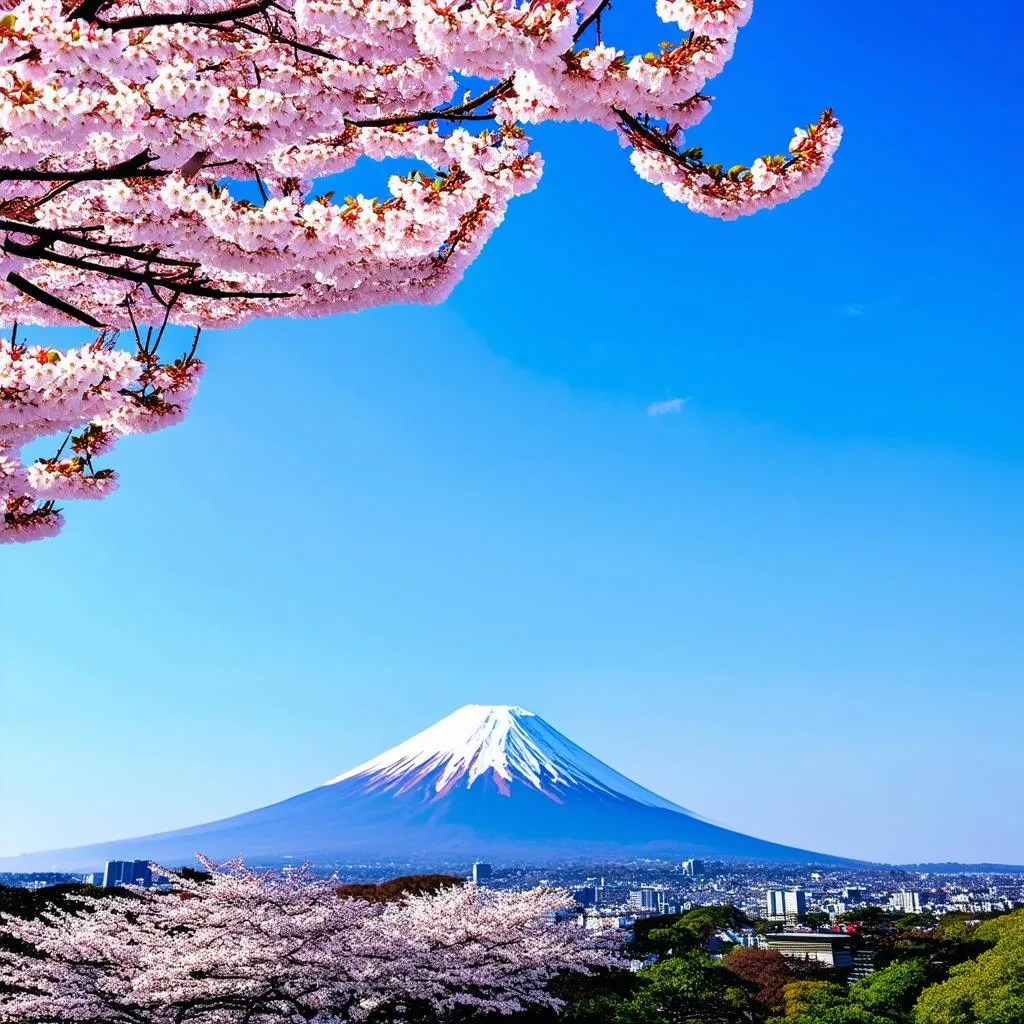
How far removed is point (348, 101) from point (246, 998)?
6.15m

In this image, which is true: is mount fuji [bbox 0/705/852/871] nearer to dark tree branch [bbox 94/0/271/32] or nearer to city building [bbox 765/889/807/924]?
city building [bbox 765/889/807/924]

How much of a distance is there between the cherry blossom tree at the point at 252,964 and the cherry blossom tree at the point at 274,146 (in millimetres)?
3471

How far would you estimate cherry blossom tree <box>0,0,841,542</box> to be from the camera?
3.28 m

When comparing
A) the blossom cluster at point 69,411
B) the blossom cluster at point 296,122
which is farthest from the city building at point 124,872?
the blossom cluster at point 296,122

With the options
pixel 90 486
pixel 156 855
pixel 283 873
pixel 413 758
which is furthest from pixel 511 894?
pixel 156 855

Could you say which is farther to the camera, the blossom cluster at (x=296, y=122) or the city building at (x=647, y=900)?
the city building at (x=647, y=900)

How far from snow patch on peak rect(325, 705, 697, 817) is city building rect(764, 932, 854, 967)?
84.6 meters

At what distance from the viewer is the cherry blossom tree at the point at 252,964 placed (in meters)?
6.83

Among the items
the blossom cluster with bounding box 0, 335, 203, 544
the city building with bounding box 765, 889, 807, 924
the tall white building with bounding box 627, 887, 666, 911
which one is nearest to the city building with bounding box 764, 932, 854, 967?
the city building with bounding box 765, 889, 807, 924

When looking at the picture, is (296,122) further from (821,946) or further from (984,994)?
(821,946)

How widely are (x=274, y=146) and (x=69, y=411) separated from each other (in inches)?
73.3

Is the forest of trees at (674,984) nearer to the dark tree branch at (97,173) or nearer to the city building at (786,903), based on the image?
the dark tree branch at (97,173)

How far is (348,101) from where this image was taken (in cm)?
427

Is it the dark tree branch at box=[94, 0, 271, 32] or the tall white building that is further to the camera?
the tall white building
